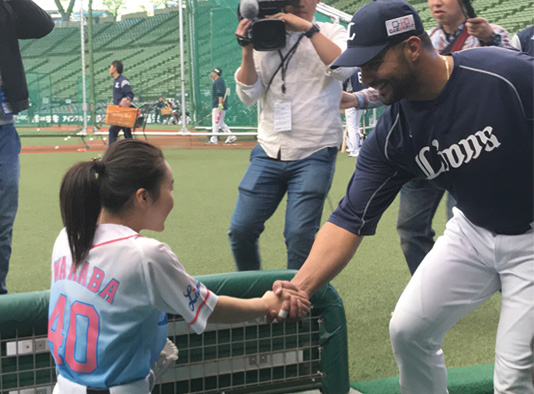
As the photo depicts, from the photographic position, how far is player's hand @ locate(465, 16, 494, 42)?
357 centimetres

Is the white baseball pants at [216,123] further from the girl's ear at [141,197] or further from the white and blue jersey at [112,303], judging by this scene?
the white and blue jersey at [112,303]

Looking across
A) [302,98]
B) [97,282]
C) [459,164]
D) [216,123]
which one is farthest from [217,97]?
[97,282]

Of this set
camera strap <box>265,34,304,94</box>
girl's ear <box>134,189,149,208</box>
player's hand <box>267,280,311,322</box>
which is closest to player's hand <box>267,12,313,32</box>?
camera strap <box>265,34,304,94</box>

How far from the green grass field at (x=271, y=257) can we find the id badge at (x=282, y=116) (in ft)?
4.08

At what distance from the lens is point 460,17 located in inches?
150

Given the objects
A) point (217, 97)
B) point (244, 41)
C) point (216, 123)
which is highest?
point (244, 41)

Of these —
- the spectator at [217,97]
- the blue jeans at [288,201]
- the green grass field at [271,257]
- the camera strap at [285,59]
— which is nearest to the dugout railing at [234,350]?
the green grass field at [271,257]

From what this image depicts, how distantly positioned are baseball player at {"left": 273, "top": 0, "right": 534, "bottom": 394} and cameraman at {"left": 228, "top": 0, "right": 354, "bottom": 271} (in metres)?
0.98

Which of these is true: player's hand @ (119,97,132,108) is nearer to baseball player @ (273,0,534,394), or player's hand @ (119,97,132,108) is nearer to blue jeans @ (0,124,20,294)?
blue jeans @ (0,124,20,294)

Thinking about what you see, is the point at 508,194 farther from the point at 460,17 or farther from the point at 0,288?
the point at 0,288

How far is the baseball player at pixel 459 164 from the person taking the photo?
2.28 m

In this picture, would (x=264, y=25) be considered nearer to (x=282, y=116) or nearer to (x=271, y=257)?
(x=282, y=116)

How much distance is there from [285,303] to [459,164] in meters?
0.79

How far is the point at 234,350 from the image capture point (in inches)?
107
